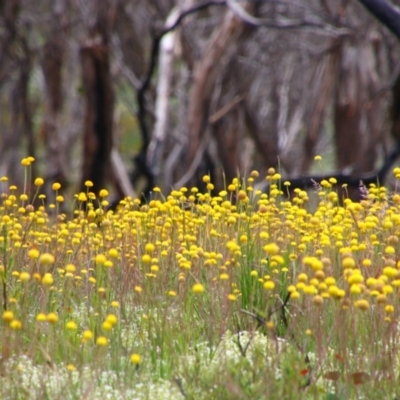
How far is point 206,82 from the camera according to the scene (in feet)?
37.5

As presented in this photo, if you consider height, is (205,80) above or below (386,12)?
below

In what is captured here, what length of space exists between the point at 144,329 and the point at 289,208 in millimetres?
1383

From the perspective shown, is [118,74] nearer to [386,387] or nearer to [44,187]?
[44,187]

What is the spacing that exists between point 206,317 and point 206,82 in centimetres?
800

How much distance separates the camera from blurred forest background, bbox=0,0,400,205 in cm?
1067

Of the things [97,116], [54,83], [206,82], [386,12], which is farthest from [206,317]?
[54,83]

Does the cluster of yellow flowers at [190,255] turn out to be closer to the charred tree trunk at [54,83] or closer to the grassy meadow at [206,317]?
the grassy meadow at [206,317]

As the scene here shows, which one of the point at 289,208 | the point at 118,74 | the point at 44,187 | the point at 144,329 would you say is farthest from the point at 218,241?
the point at 118,74

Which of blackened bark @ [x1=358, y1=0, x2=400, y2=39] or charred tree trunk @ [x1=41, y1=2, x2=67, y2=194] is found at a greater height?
blackened bark @ [x1=358, y1=0, x2=400, y2=39]

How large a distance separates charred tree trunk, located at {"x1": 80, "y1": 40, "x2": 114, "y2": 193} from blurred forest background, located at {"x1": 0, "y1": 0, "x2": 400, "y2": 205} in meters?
0.02

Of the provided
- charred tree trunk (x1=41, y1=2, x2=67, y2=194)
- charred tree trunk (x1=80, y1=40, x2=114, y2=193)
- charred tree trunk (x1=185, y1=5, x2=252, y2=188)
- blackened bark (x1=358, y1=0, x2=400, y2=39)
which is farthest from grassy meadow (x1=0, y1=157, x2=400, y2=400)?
charred tree trunk (x1=41, y1=2, x2=67, y2=194)

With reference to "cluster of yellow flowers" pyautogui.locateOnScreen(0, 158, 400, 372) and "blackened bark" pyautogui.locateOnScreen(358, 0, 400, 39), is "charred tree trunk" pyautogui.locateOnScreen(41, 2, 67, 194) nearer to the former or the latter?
"blackened bark" pyautogui.locateOnScreen(358, 0, 400, 39)

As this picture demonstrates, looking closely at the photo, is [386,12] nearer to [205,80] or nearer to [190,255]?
[205,80]

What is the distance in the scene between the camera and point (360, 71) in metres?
13.7
